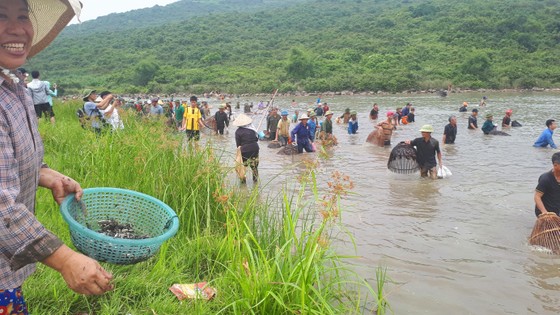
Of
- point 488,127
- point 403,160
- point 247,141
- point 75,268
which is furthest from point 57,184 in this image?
point 488,127

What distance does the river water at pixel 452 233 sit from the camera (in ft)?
14.0

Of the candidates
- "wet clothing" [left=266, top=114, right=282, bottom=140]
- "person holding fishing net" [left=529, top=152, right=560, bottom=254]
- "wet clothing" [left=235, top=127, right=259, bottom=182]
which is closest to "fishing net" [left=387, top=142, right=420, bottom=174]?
"wet clothing" [left=235, top=127, right=259, bottom=182]

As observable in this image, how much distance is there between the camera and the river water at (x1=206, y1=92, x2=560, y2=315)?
4.26 metres

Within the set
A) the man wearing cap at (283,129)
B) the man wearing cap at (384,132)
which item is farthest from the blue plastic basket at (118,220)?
the man wearing cap at (384,132)

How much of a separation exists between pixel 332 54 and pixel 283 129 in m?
66.6

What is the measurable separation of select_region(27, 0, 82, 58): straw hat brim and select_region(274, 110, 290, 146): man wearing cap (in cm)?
1151

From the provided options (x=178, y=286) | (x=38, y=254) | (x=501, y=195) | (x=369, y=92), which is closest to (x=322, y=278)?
(x=178, y=286)

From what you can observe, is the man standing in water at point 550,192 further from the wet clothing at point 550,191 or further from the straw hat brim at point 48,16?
the straw hat brim at point 48,16

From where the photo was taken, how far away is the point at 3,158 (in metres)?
1.45

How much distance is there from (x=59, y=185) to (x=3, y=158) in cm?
59

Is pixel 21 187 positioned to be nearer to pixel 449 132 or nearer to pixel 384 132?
pixel 384 132

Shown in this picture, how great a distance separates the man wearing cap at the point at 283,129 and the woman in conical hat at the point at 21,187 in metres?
11.7

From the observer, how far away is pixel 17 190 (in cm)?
149

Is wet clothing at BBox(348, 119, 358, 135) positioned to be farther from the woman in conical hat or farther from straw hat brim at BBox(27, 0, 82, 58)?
the woman in conical hat
